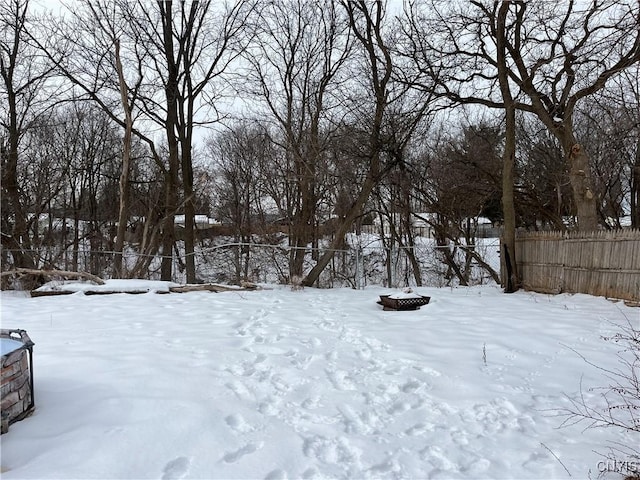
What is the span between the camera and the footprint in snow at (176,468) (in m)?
2.47

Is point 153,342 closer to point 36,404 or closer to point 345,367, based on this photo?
point 36,404

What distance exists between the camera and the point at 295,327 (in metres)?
6.22

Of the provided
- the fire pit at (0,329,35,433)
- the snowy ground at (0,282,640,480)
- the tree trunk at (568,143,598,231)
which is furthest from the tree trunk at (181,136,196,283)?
the fire pit at (0,329,35,433)

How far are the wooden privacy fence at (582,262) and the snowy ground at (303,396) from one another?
223 centimetres

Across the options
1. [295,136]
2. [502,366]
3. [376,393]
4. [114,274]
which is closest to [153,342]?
[376,393]

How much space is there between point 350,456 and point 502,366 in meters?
2.48

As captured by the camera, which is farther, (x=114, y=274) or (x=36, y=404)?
(x=114, y=274)

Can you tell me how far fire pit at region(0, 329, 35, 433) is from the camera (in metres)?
2.68

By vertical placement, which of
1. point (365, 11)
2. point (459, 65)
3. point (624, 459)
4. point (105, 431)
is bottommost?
point (624, 459)

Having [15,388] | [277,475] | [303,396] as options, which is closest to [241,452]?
[277,475]

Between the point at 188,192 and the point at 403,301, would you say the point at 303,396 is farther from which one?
the point at 188,192

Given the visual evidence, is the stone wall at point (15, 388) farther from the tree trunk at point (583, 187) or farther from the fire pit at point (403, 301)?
the tree trunk at point (583, 187)

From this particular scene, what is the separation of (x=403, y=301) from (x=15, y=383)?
19.5 feet

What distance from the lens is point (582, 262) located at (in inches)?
369
